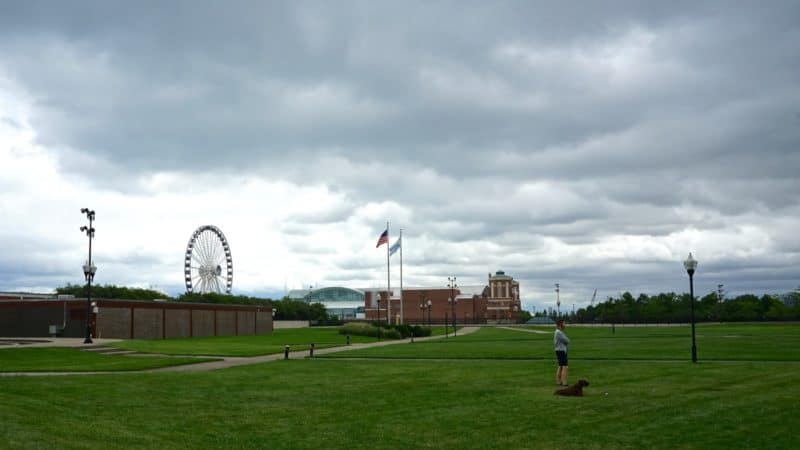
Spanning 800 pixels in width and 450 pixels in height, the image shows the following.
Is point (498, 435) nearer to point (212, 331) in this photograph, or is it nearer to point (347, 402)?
point (347, 402)

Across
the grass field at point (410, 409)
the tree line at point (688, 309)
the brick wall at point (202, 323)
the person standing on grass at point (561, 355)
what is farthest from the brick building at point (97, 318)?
the tree line at point (688, 309)

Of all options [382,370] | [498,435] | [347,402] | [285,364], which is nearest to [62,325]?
[285,364]

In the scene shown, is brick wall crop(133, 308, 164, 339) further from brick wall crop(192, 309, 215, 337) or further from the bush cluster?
the bush cluster

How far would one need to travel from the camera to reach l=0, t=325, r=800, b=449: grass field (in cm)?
1448

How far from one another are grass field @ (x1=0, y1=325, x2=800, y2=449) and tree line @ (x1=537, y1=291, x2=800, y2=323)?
364 feet

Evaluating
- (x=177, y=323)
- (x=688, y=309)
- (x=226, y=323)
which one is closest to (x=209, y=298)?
(x=226, y=323)

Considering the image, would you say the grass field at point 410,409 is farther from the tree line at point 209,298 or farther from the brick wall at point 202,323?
the tree line at point 209,298

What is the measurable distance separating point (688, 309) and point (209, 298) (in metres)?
100

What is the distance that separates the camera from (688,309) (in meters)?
160

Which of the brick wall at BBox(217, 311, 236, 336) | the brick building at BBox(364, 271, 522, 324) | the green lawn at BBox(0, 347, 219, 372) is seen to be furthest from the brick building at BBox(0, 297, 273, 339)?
the brick building at BBox(364, 271, 522, 324)

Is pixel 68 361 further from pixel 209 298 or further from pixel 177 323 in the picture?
pixel 209 298

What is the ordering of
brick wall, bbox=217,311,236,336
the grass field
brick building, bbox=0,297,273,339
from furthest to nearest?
brick wall, bbox=217,311,236,336 → brick building, bbox=0,297,273,339 → the grass field

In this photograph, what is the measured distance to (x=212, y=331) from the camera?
3300 inches

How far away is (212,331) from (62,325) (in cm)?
2060
